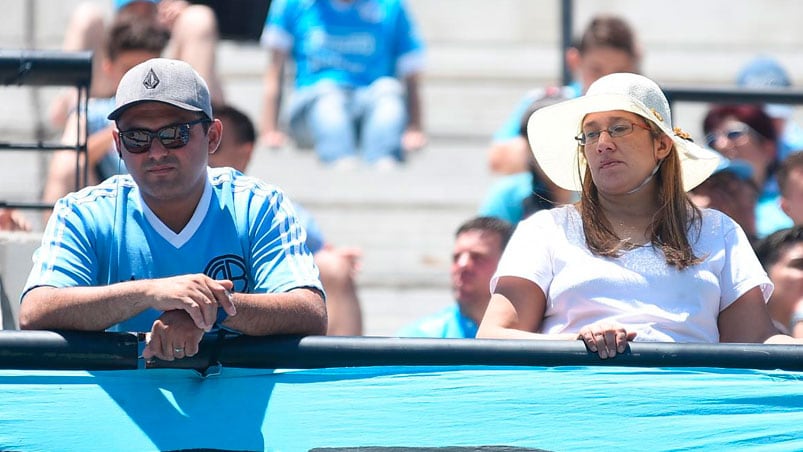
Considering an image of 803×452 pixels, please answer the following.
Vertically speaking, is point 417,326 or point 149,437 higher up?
point 149,437

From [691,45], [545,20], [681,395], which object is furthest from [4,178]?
[691,45]

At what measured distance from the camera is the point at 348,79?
23.7 ft

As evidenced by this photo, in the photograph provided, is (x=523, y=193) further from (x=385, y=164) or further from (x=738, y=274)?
(x=738, y=274)

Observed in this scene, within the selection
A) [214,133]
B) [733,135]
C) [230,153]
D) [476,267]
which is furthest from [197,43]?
[214,133]

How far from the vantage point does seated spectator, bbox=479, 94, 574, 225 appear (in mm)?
5434

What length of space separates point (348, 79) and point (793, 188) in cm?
281

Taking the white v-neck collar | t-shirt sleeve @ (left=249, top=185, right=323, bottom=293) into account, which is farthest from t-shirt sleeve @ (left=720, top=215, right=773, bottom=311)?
the white v-neck collar

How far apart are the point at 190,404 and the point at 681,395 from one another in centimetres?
111

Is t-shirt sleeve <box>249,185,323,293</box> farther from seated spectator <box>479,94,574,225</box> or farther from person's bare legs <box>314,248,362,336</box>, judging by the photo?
seated spectator <box>479,94,574,225</box>

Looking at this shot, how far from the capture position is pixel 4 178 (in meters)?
5.11

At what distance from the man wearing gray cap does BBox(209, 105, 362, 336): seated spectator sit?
173 centimetres

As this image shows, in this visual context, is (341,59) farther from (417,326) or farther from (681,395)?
(681,395)

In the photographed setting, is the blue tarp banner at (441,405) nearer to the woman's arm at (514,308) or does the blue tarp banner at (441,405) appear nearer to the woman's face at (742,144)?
the woman's arm at (514,308)

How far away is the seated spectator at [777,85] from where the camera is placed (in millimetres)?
6462
